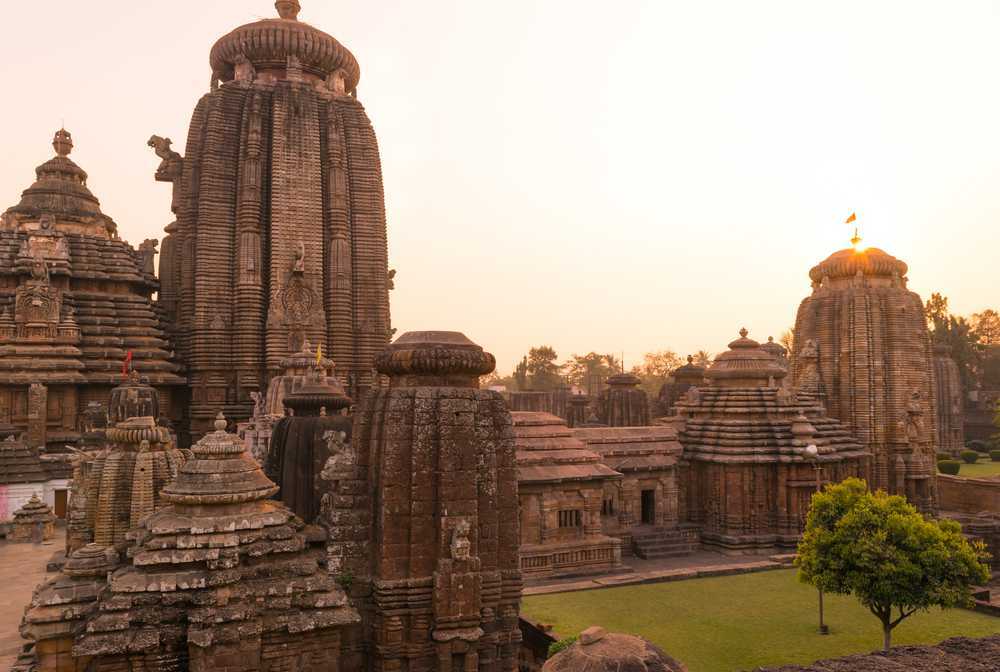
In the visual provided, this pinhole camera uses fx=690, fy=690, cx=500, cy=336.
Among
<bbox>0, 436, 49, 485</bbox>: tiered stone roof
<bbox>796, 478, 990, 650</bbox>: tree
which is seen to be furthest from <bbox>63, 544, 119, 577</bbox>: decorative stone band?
<bbox>0, 436, 49, 485</bbox>: tiered stone roof

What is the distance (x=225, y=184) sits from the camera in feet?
103

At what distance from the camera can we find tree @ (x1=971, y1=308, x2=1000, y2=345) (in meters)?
79.2

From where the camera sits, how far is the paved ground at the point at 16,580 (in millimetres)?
13336

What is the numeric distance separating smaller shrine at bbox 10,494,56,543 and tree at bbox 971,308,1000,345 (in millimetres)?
89300

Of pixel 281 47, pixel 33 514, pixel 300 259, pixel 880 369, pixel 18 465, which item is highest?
pixel 281 47

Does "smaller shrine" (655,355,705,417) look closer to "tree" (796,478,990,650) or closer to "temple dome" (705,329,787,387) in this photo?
"temple dome" (705,329,787,387)

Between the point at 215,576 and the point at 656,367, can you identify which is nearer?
the point at 215,576

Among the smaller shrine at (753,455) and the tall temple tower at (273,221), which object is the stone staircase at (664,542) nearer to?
the smaller shrine at (753,455)

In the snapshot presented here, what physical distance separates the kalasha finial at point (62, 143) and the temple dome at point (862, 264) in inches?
1589

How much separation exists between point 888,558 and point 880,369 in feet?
72.4

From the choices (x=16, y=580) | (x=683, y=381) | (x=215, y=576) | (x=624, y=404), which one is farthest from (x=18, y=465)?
(x=683, y=381)

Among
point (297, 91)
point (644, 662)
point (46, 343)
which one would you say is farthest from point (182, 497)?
point (297, 91)

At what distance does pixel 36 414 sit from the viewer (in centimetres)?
2762

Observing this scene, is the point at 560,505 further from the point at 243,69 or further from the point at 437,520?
the point at 243,69
